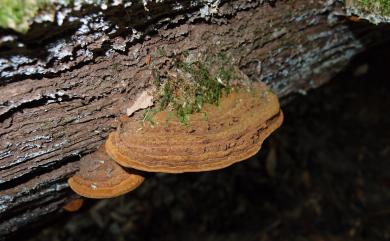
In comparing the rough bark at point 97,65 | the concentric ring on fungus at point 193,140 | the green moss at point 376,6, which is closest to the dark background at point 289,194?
the rough bark at point 97,65

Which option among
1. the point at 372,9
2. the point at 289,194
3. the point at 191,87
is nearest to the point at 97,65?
the point at 191,87

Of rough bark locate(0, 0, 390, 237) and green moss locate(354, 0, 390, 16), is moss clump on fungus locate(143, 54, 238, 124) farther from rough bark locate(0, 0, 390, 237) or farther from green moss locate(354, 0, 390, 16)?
green moss locate(354, 0, 390, 16)

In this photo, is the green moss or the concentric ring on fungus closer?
the concentric ring on fungus

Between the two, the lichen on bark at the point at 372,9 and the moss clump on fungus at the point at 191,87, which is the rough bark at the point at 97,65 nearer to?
the moss clump on fungus at the point at 191,87

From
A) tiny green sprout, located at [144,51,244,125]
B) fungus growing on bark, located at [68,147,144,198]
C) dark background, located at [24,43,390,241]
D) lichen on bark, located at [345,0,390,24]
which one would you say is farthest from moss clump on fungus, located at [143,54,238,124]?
dark background, located at [24,43,390,241]

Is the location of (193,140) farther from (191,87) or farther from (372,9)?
(372,9)
